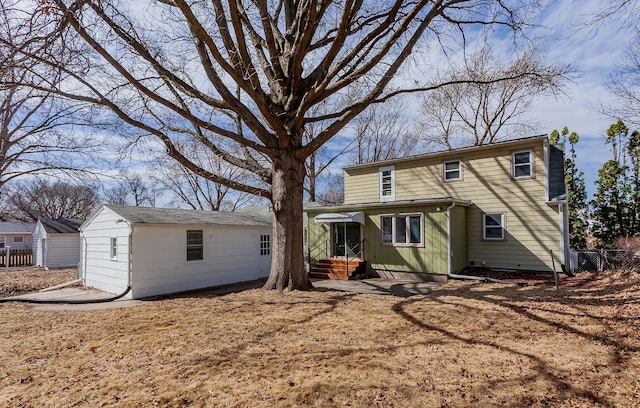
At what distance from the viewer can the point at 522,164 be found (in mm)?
12227

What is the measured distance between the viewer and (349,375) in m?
3.78

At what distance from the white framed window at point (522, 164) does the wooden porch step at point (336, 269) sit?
6.75 m

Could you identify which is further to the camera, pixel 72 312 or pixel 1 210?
pixel 1 210

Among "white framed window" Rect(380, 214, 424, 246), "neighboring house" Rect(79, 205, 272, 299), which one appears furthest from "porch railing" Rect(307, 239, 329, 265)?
"white framed window" Rect(380, 214, 424, 246)

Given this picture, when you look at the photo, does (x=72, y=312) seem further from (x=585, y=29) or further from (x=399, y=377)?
(x=585, y=29)

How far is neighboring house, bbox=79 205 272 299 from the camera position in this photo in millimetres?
9688

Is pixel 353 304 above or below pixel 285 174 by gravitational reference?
below

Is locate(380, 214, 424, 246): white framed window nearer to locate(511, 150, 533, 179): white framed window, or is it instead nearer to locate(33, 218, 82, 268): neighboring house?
locate(511, 150, 533, 179): white framed window

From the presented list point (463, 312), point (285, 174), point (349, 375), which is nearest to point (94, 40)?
point (285, 174)

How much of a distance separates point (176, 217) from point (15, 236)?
1001 inches

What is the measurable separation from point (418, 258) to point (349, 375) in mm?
8867

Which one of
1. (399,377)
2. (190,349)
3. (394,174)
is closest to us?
(399,377)

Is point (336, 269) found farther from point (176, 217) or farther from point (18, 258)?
point (18, 258)

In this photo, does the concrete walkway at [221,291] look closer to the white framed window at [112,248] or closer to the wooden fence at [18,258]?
the white framed window at [112,248]
